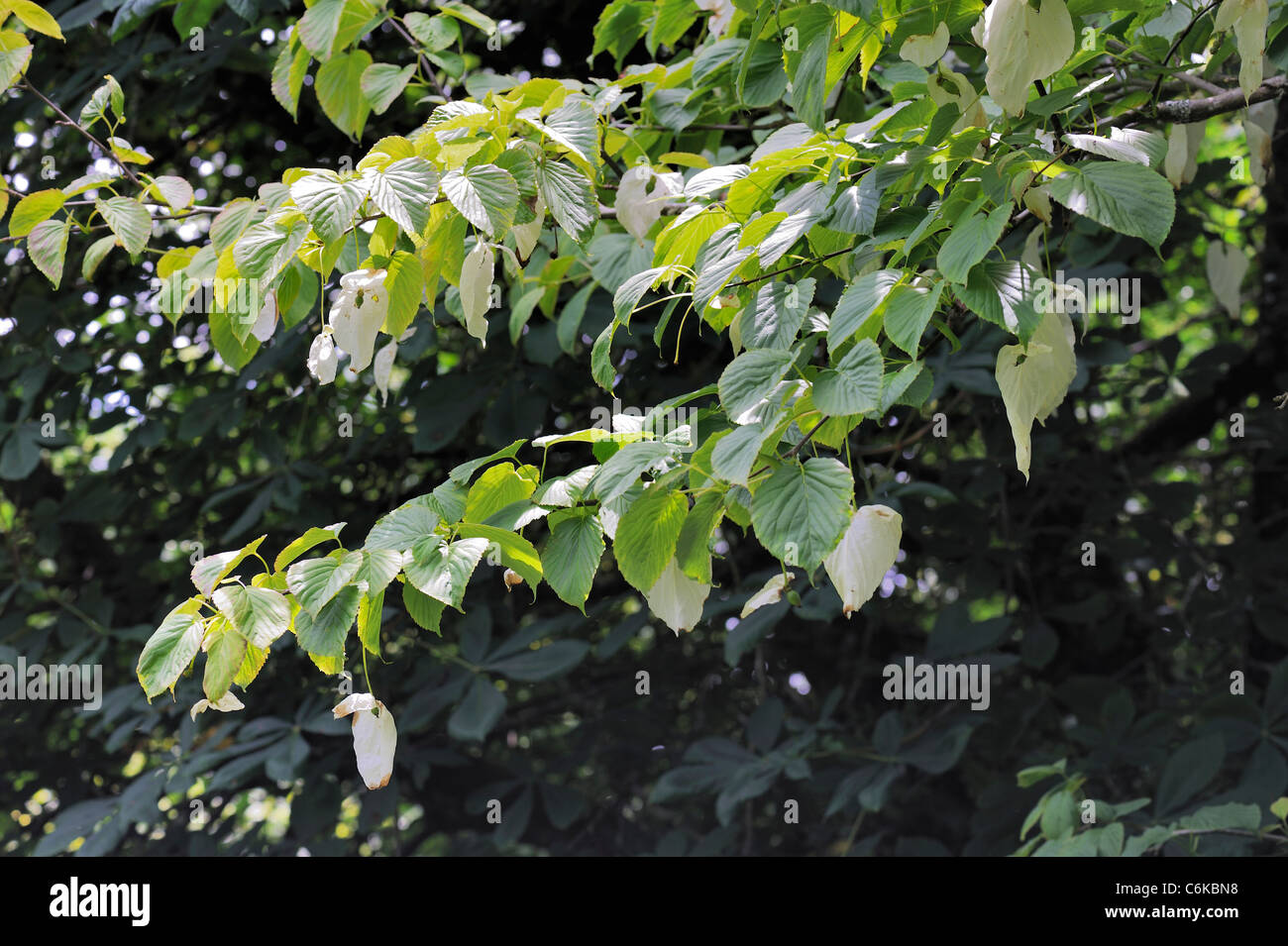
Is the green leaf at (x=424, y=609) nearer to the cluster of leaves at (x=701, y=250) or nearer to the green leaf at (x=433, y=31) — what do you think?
the cluster of leaves at (x=701, y=250)

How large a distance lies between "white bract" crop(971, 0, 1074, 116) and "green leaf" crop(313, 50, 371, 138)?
3.49 feet

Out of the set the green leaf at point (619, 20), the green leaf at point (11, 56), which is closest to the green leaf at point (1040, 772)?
the green leaf at point (619, 20)

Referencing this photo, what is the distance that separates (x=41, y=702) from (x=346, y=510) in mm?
1043

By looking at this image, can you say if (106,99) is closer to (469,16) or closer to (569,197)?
(469,16)

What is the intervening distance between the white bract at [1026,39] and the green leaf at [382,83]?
995 mm

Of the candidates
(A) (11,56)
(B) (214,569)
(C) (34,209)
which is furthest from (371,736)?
(A) (11,56)

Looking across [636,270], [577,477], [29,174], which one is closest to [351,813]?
[29,174]

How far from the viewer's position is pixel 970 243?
83 centimetres

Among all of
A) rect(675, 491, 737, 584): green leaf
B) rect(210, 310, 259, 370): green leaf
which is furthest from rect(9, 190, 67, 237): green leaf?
rect(675, 491, 737, 584): green leaf

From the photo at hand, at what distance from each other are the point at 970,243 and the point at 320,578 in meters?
0.62

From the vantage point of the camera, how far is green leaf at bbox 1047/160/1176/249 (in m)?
0.83

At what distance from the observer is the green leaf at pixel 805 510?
78 cm

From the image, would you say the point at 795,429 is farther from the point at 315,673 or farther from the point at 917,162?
the point at 315,673

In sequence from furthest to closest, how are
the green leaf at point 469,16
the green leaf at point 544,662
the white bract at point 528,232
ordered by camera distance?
1. the green leaf at point 544,662
2. the green leaf at point 469,16
3. the white bract at point 528,232
